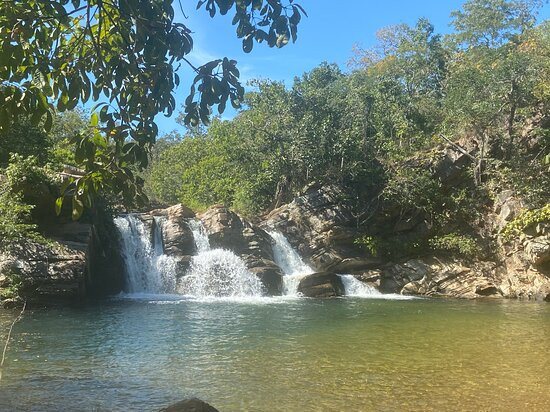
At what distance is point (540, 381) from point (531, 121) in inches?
879

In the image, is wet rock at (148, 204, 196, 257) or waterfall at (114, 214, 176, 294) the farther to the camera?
wet rock at (148, 204, 196, 257)

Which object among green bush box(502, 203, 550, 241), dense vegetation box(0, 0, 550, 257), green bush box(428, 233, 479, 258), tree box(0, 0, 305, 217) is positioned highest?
dense vegetation box(0, 0, 550, 257)

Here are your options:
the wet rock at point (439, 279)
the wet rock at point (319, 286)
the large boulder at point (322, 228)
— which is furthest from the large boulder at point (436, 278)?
the wet rock at point (319, 286)

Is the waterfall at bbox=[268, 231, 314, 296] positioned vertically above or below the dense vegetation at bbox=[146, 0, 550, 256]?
below

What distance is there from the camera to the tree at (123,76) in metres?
2.88

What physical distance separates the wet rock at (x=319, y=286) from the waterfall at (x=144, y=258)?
18.2 feet

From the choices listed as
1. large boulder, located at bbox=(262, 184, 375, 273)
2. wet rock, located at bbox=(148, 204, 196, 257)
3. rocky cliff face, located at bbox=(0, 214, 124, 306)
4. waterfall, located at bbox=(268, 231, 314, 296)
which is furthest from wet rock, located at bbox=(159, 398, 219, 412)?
large boulder, located at bbox=(262, 184, 375, 273)

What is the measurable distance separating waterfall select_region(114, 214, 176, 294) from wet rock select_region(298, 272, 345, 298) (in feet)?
18.2

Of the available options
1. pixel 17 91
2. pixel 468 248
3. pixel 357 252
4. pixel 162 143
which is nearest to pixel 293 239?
pixel 357 252

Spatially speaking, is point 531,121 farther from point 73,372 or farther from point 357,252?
point 73,372

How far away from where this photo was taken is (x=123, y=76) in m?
3.02

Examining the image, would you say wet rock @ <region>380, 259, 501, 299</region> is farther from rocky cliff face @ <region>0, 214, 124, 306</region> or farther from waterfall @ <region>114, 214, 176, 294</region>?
Answer: rocky cliff face @ <region>0, 214, 124, 306</region>

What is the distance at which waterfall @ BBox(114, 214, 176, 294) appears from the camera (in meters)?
21.4

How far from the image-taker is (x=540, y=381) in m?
7.39
